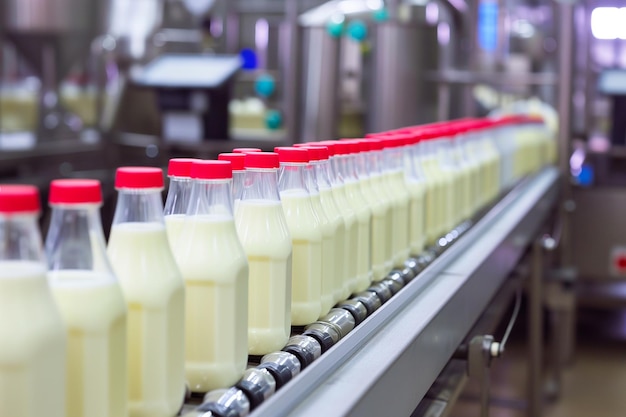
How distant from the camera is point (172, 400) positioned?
84 centimetres

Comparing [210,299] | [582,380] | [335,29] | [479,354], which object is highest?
[335,29]

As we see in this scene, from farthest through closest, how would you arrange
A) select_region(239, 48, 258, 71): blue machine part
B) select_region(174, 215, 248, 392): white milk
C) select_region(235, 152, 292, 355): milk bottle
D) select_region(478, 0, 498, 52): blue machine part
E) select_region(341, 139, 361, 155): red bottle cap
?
select_region(239, 48, 258, 71): blue machine part
select_region(478, 0, 498, 52): blue machine part
select_region(341, 139, 361, 155): red bottle cap
select_region(235, 152, 292, 355): milk bottle
select_region(174, 215, 248, 392): white milk

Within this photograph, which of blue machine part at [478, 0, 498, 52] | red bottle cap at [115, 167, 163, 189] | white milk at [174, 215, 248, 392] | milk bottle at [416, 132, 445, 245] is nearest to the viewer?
red bottle cap at [115, 167, 163, 189]

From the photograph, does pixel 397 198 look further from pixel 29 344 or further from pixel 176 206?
pixel 29 344

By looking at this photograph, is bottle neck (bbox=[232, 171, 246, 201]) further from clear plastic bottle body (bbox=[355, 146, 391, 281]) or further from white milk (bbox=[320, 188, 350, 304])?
clear plastic bottle body (bbox=[355, 146, 391, 281])

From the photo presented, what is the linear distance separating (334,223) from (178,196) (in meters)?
0.31

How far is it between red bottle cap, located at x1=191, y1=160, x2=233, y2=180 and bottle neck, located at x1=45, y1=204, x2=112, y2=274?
0.59ft

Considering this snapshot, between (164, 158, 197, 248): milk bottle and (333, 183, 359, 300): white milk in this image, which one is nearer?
(164, 158, 197, 248): milk bottle

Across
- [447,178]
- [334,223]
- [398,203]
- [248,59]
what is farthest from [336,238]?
[248,59]

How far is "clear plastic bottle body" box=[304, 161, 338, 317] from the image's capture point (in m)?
1.20

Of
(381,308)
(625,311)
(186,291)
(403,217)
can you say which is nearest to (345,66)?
(625,311)

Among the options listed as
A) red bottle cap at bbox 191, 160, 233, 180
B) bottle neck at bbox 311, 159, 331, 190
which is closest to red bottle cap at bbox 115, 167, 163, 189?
red bottle cap at bbox 191, 160, 233, 180

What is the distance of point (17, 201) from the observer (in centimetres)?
66

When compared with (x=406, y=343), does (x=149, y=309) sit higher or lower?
higher
